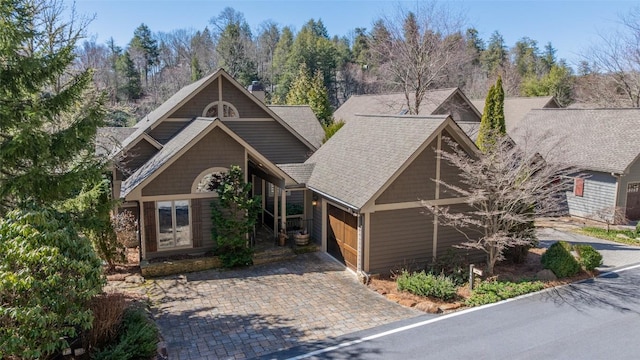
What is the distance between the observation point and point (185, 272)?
48.1ft

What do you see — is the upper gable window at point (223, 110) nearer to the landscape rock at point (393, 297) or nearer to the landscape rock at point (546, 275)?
the landscape rock at point (393, 297)

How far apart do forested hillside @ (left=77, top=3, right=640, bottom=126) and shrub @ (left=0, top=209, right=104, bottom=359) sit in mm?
19390

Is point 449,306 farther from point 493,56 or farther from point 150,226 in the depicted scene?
point 493,56

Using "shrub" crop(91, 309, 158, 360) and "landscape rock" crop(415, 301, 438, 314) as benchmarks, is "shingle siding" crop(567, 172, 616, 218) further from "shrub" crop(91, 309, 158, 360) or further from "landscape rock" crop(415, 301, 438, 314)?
"shrub" crop(91, 309, 158, 360)

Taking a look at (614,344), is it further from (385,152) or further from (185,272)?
(185,272)

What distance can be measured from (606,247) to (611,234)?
7.87ft

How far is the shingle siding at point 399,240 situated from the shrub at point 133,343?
725 centimetres

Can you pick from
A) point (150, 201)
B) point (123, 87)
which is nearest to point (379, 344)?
point (150, 201)

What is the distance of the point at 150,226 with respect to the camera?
14.9 m

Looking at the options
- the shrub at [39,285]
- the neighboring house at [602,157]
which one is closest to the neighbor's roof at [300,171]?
the shrub at [39,285]

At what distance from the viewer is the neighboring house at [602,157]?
2158 cm

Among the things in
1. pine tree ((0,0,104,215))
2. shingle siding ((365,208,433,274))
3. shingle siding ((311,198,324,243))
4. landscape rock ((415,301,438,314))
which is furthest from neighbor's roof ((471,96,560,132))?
pine tree ((0,0,104,215))

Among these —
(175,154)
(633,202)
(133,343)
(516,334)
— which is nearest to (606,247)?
(633,202)

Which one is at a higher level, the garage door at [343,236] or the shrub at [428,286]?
the garage door at [343,236]
